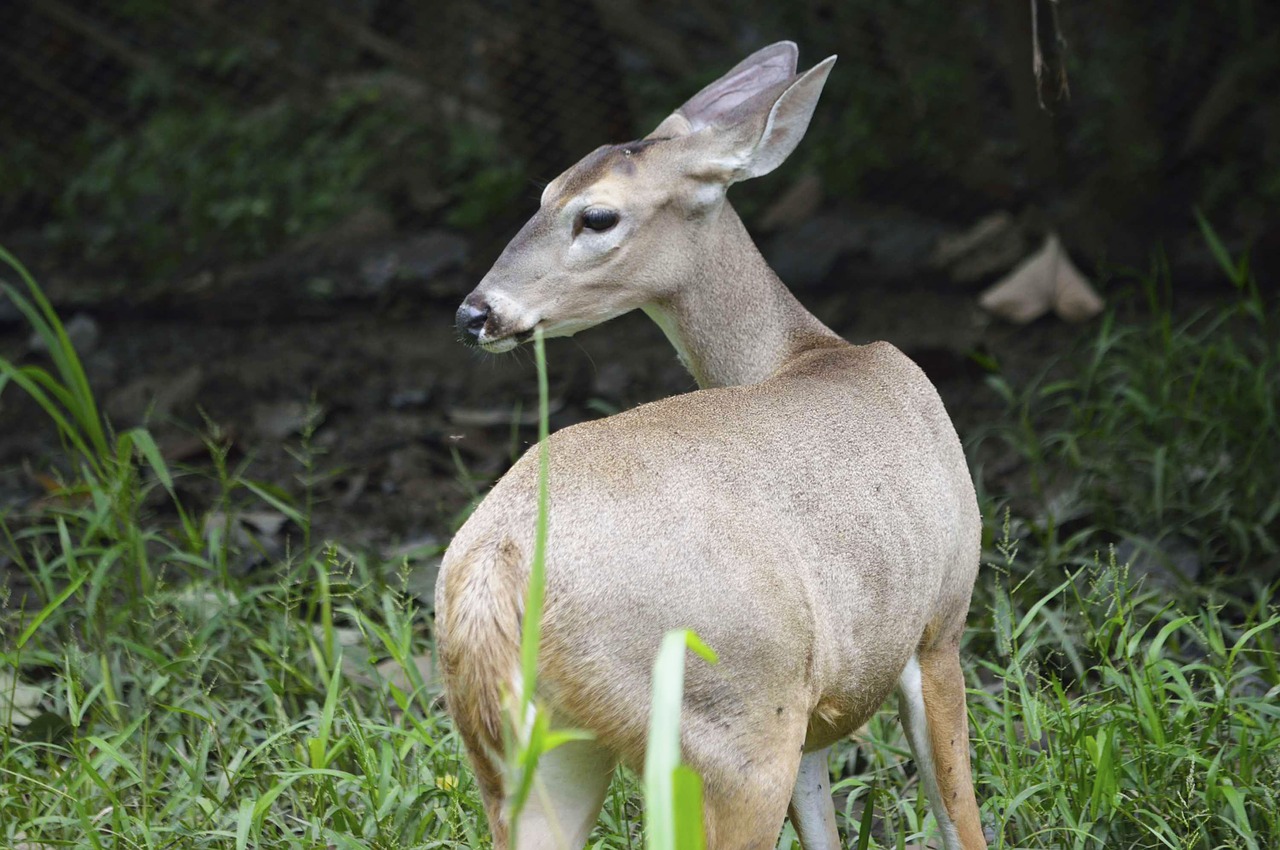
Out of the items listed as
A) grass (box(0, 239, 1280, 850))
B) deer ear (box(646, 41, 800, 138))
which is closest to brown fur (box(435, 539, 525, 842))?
grass (box(0, 239, 1280, 850))

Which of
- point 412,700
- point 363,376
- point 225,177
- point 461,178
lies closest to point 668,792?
point 412,700

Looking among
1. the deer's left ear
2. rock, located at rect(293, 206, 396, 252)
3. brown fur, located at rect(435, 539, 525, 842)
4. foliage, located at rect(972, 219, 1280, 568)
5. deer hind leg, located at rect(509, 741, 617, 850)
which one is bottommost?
rock, located at rect(293, 206, 396, 252)

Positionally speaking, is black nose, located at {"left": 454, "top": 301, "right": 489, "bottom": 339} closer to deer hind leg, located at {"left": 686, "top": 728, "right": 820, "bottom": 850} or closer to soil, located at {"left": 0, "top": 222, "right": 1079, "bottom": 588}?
deer hind leg, located at {"left": 686, "top": 728, "right": 820, "bottom": 850}

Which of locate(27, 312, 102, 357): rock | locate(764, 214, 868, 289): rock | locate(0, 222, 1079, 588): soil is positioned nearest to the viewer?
locate(0, 222, 1079, 588): soil

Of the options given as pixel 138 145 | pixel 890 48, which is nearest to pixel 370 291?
pixel 138 145

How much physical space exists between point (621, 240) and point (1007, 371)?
3.23 metres

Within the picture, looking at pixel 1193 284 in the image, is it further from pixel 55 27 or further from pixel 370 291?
pixel 55 27

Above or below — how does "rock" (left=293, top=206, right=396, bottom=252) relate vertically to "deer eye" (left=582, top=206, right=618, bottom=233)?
below

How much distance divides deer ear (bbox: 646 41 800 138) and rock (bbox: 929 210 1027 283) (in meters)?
3.43

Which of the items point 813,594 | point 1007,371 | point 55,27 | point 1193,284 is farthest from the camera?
point 55,27

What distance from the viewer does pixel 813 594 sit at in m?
2.27

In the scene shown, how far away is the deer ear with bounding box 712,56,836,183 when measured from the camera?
312 centimetres

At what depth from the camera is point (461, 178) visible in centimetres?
787

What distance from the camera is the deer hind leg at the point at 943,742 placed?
2756 mm
